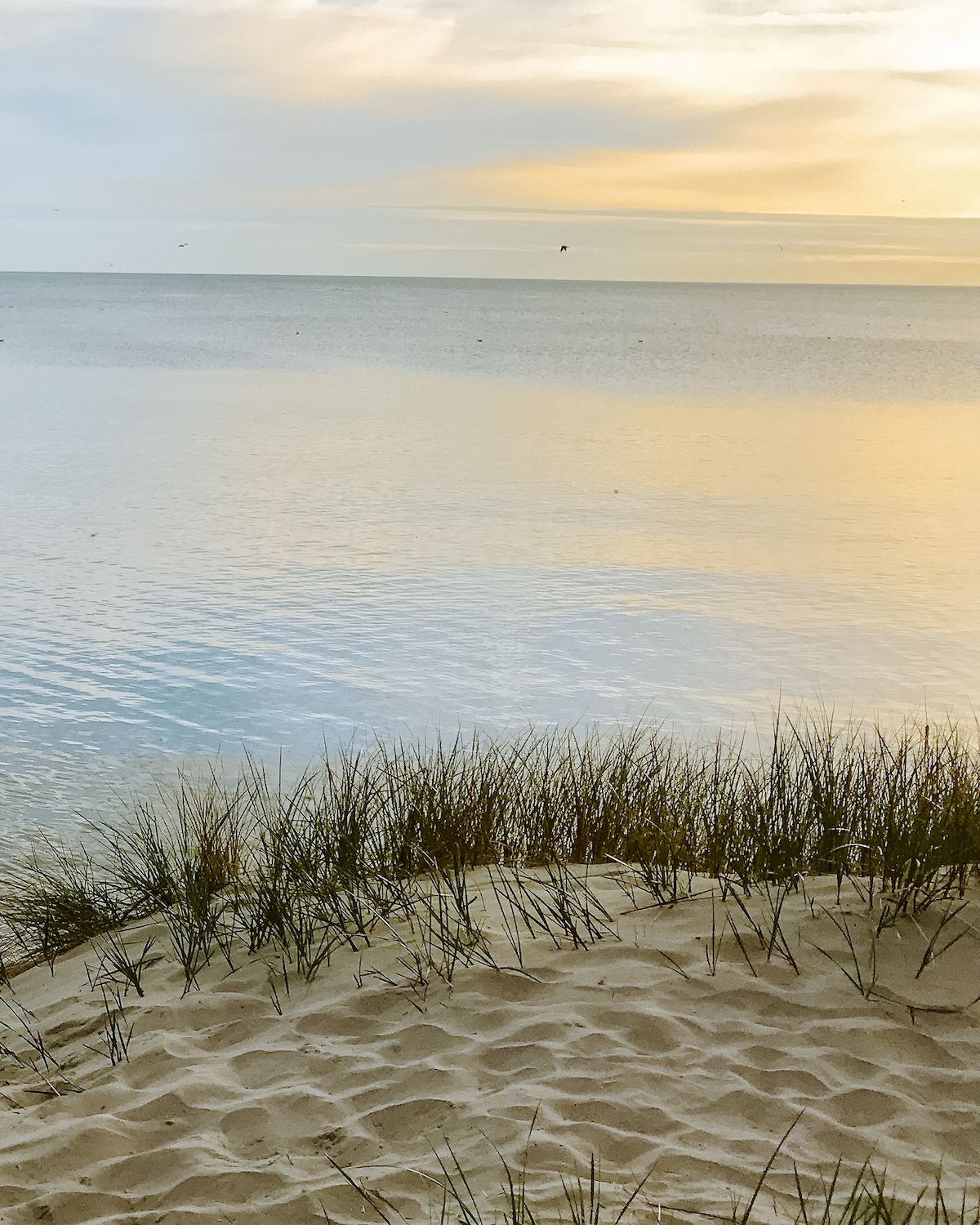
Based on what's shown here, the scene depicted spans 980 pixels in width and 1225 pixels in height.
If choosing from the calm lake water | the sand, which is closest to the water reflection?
the calm lake water

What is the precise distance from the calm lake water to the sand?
3.49 m

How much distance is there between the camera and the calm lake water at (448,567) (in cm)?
888

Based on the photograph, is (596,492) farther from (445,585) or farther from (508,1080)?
(508,1080)

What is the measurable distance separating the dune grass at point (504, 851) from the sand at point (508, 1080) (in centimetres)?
20

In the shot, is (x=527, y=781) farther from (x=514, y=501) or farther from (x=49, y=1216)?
(x=514, y=501)

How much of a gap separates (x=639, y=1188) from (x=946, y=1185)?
0.84 m

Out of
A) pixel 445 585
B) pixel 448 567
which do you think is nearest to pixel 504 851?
pixel 445 585

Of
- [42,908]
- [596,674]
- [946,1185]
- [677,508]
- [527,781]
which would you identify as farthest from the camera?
[677,508]

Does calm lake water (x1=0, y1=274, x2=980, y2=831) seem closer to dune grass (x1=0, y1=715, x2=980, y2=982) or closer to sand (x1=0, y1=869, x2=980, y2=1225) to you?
dune grass (x1=0, y1=715, x2=980, y2=982)

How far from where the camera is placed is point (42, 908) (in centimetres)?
519

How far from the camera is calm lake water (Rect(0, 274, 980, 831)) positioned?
888 cm

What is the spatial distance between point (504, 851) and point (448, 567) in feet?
26.4

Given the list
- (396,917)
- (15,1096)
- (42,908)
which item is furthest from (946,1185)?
(42,908)

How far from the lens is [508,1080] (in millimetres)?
3467
